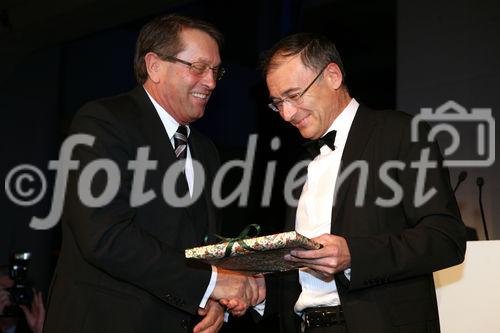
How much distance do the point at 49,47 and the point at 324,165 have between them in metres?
5.94

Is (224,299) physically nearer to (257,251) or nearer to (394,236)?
(257,251)

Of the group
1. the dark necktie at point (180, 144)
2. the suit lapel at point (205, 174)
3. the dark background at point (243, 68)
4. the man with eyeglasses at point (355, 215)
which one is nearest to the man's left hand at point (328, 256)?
the man with eyeglasses at point (355, 215)

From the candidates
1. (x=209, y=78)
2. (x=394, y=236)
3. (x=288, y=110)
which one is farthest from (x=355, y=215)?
(x=209, y=78)

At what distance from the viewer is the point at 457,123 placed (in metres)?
5.79

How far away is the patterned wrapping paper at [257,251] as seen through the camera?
2.04 m

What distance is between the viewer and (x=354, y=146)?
103 inches

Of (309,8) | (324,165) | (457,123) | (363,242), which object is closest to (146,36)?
Answer: (324,165)

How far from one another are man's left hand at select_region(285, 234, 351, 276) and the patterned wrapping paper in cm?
3

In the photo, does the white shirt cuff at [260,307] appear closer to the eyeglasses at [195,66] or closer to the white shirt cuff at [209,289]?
the white shirt cuff at [209,289]

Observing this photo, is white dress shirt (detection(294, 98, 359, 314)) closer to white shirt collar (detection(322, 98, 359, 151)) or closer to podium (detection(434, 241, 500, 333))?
white shirt collar (detection(322, 98, 359, 151))

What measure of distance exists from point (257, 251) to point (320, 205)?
756 mm

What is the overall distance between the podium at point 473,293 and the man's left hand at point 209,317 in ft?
2.94

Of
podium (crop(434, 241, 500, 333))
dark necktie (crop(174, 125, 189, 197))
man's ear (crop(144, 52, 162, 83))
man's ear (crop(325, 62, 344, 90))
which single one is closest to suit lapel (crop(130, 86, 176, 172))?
dark necktie (crop(174, 125, 189, 197))

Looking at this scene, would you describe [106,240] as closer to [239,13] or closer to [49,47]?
[239,13]
